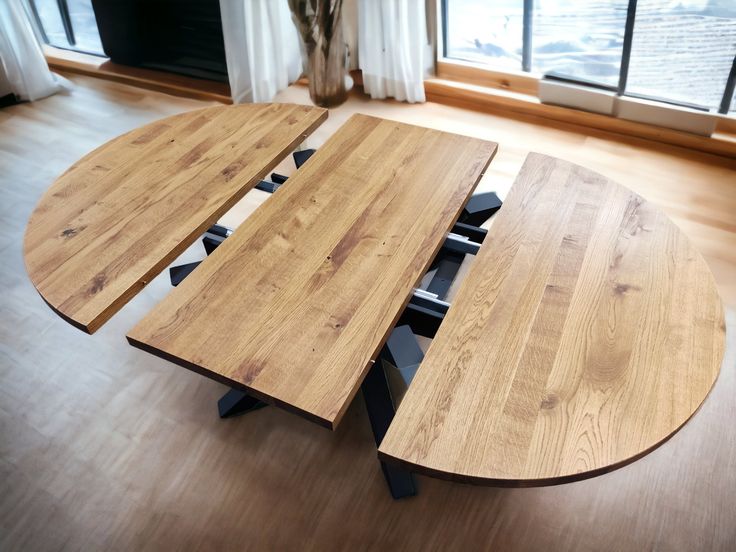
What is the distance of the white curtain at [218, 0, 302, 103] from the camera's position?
282 cm

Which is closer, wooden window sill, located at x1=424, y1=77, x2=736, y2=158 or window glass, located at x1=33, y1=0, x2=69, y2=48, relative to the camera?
wooden window sill, located at x1=424, y1=77, x2=736, y2=158

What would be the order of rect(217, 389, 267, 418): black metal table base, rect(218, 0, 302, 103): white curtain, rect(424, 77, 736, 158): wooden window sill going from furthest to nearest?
rect(218, 0, 302, 103): white curtain
rect(424, 77, 736, 158): wooden window sill
rect(217, 389, 267, 418): black metal table base

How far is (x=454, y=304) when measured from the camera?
1348 mm

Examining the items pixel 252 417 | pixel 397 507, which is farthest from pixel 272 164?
pixel 397 507

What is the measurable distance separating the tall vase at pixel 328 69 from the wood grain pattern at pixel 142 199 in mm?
768

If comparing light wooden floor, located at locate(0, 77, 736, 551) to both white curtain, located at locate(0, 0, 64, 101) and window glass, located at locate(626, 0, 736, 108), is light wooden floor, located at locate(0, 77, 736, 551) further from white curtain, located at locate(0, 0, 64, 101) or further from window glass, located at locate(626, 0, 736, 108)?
white curtain, located at locate(0, 0, 64, 101)

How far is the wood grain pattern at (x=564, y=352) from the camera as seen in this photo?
108 cm

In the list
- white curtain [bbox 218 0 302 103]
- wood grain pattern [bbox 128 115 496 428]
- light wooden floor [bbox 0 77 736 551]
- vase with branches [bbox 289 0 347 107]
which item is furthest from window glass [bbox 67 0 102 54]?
wood grain pattern [bbox 128 115 496 428]

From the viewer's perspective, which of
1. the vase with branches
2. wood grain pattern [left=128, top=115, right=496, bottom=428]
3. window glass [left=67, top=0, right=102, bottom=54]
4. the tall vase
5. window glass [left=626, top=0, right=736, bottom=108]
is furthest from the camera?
window glass [left=67, top=0, right=102, bottom=54]

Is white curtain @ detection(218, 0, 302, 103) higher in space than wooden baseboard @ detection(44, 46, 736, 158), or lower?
higher

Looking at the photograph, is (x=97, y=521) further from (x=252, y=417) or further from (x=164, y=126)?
(x=164, y=126)

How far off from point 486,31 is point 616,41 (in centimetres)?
57

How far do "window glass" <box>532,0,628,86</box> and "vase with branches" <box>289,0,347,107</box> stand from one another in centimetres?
83

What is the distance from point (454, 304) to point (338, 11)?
1.73 meters
